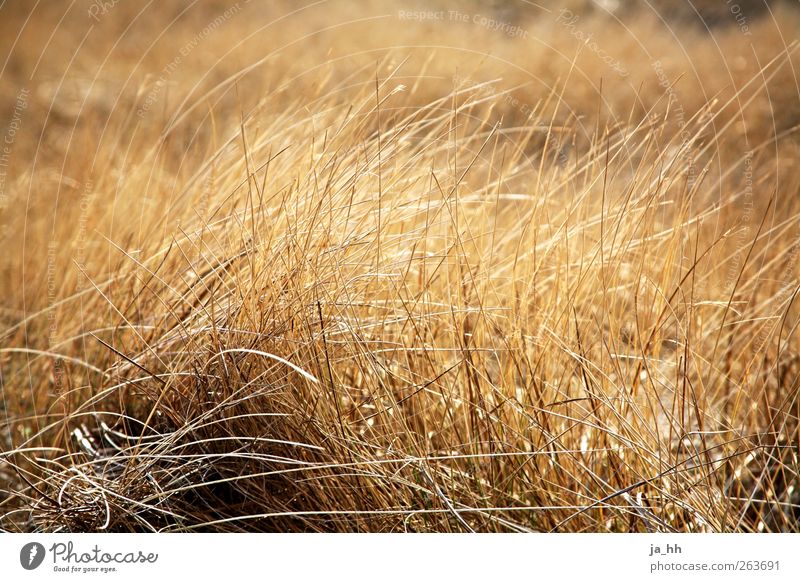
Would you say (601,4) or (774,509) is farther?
(601,4)

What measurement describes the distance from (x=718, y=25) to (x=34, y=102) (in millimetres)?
3831

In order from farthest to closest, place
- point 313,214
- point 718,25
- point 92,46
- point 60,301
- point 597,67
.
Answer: point 92,46 → point 597,67 → point 718,25 → point 60,301 → point 313,214

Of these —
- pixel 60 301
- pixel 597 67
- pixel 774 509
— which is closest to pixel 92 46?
pixel 597 67

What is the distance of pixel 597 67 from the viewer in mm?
3729

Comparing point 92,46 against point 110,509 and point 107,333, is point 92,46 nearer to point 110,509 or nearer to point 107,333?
point 107,333

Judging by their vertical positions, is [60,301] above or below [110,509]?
above

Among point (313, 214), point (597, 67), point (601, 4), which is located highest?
point (601, 4)

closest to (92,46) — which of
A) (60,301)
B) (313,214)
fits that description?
(60,301)
